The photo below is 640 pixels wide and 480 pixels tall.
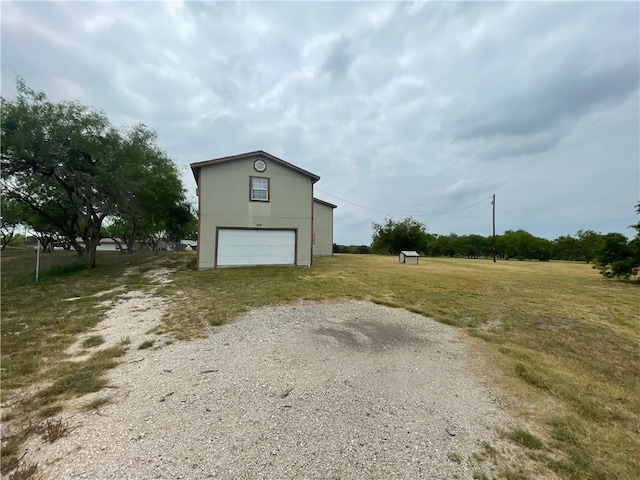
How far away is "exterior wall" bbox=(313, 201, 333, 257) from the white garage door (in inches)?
338

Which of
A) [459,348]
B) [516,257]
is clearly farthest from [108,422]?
[516,257]

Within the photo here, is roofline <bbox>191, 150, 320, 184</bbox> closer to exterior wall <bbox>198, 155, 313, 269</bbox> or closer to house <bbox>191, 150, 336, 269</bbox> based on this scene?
house <bbox>191, 150, 336, 269</bbox>

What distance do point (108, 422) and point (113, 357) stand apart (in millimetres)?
1808

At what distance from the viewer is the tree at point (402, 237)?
3806 cm

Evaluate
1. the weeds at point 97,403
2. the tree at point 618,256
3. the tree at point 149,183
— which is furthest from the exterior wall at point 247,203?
the tree at point 618,256

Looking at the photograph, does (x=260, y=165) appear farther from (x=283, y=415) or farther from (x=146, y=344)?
(x=283, y=415)

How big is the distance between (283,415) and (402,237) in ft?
122

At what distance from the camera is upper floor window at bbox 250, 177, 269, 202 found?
46.0 ft

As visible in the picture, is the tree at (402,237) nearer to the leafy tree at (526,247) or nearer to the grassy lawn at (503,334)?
the leafy tree at (526,247)

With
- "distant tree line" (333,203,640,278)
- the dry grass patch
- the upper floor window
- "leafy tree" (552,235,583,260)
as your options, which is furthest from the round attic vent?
"leafy tree" (552,235,583,260)

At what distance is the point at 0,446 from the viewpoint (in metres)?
2.27

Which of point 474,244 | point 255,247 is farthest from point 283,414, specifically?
point 474,244

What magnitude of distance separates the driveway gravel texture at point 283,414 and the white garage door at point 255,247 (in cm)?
879

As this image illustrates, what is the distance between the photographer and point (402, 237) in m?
38.1
